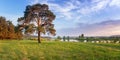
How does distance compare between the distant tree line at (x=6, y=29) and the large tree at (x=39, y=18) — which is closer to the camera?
the large tree at (x=39, y=18)

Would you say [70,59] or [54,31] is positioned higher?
[54,31]

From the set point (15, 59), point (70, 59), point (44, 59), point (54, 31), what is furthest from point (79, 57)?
point (54, 31)

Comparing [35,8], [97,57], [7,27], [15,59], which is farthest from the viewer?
[7,27]

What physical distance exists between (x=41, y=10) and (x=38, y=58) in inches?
962

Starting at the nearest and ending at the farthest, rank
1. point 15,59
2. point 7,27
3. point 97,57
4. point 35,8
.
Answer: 1. point 15,59
2. point 97,57
3. point 35,8
4. point 7,27

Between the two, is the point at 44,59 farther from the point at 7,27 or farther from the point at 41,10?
the point at 7,27

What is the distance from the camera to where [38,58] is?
23891 mm

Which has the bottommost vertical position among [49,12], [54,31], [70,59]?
[70,59]

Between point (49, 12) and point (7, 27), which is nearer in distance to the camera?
point (49, 12)

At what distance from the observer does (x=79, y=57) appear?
24.5 meters

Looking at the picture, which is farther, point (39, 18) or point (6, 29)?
point (6, 29)

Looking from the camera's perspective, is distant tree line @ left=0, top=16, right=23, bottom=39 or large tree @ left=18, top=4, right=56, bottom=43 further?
distant tree line @ left=0, top=16, right=23, bottom=39

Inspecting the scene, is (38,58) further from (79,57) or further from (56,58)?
(79,57)

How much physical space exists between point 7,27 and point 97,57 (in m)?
45.5
